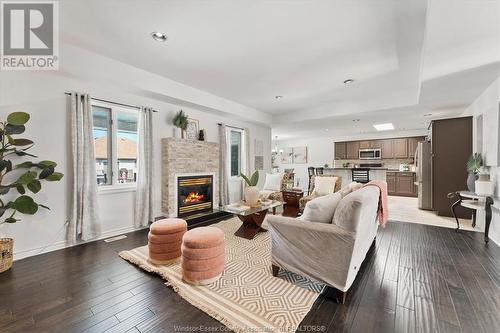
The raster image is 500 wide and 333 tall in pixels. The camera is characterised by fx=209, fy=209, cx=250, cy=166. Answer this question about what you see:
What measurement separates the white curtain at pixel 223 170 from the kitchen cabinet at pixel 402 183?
640 centimetres

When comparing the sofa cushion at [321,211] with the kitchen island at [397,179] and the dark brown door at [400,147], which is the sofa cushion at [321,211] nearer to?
the kitchen island at [397,179]

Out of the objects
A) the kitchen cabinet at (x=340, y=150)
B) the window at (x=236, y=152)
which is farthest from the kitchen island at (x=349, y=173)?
the window at (x=236, y=152)

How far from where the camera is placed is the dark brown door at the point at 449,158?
14.6 ft

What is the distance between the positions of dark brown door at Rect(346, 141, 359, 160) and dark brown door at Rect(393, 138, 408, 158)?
4.31 ft

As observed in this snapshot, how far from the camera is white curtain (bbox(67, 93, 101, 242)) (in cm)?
298

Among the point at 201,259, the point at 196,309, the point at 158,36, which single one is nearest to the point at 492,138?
the point at 201,259

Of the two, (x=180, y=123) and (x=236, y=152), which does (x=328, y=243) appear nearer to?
(x=180, y=123)

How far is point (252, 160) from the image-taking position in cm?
641

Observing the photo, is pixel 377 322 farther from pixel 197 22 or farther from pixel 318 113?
pixel 318 113

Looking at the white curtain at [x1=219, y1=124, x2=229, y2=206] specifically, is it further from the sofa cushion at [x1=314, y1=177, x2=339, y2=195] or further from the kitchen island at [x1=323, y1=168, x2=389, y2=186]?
the kitchen island at [x1=323, y1=168, x2=389, y2=186]

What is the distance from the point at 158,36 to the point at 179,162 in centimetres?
230

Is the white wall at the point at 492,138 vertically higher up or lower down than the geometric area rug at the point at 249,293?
higher up

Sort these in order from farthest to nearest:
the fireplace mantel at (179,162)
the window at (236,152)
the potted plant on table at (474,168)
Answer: the window at (236,152) < the fireplace mantel at (179,162) < the potted plant on table at (474,168)

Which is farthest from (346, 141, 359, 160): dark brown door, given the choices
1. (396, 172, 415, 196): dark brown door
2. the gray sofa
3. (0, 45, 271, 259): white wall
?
the gray sofa
